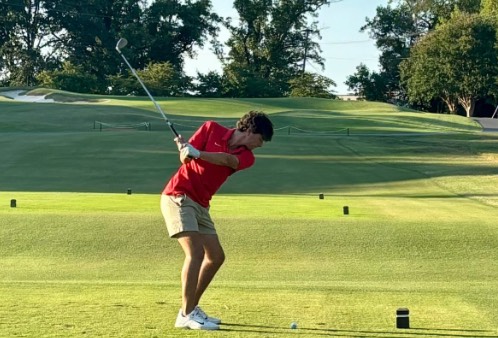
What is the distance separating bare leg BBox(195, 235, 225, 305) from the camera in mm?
7391

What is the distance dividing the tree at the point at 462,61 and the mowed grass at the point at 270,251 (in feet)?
155

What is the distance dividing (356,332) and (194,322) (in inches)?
52.9

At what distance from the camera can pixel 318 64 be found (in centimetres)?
9100

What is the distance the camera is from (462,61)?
248 ft

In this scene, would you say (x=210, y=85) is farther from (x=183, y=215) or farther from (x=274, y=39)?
(x=183, y=215)

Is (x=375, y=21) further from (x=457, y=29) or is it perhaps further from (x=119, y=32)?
(x=119, y=32)

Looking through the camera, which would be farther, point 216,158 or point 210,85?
point 210,85

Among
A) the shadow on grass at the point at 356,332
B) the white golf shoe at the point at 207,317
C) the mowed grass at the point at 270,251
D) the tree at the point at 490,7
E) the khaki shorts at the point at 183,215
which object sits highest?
Answer: the tree at the point at 490,7

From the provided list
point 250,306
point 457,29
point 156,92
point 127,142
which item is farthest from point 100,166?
point 457,29

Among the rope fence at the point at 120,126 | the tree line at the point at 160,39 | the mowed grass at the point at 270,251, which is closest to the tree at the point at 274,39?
the tree line at the point at 160,39

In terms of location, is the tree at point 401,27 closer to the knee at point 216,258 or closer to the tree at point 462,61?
the tree at point 462,61

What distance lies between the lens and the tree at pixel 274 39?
8762 cm

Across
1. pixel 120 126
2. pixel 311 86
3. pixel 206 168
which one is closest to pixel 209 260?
pixel 206 168

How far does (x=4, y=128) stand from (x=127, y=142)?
35.8 feet
